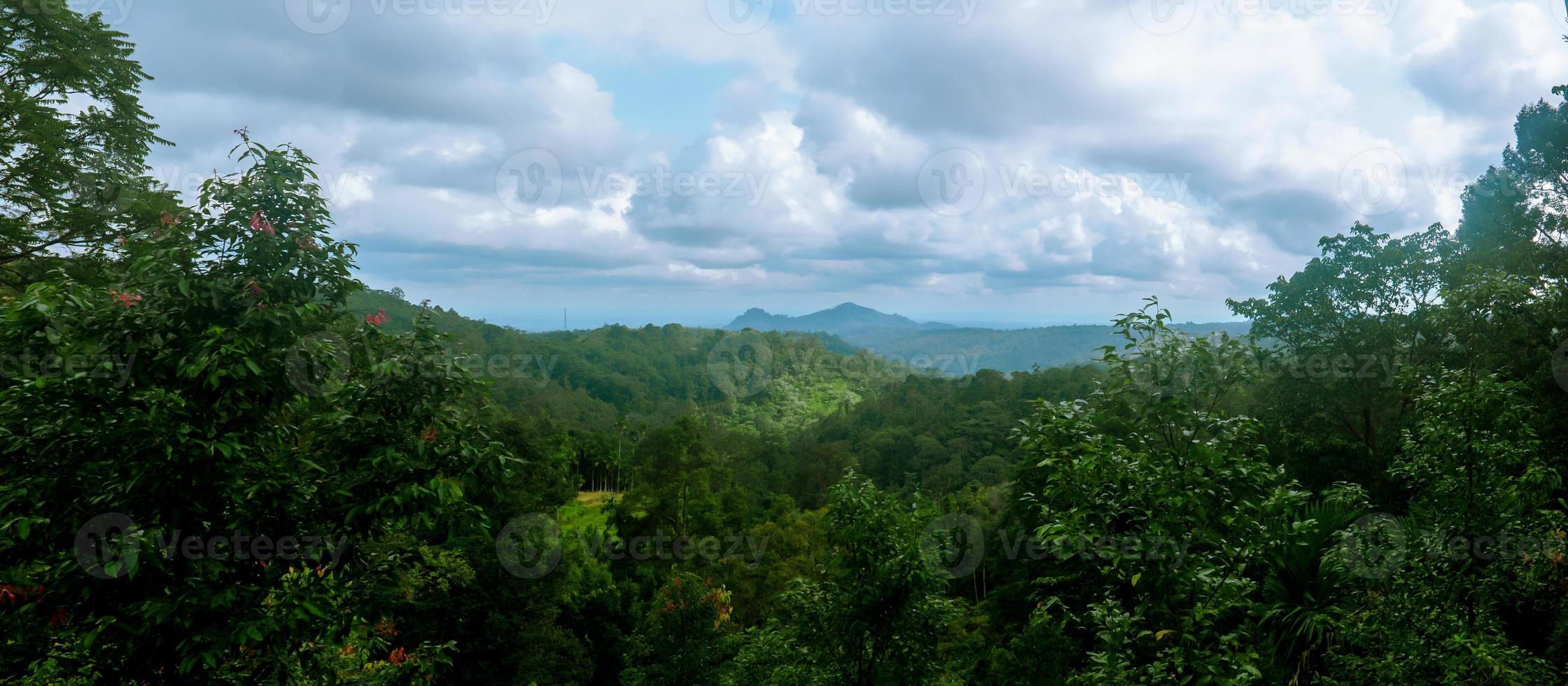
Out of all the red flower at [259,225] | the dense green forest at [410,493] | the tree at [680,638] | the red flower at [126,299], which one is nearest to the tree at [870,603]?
the dense green forest at [410,493]

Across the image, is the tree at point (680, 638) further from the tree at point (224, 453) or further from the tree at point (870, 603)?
the tree at point (224, 453)

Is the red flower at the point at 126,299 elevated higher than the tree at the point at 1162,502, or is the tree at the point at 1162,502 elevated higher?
the red flower at the point at 126,299

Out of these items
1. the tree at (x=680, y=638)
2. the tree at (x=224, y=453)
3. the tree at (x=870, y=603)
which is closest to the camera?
the tree at (x=224, y=453)

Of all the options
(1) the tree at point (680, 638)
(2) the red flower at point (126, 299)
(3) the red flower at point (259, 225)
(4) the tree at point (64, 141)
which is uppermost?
(4) the tree at point (64, 141)

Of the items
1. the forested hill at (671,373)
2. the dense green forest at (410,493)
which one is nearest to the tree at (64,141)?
the dense green forest at (410,493)

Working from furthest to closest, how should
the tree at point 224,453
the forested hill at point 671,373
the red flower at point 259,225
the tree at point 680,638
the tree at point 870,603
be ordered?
the forested hill at point 671,373
the tree at point 680,638
the tree at point 870,603
the red flower at point 259,225
the tree at point 224,453

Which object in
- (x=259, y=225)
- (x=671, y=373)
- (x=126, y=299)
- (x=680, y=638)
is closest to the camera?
(x=126, y=299)

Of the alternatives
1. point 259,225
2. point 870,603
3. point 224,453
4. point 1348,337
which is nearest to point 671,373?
point 1348,337

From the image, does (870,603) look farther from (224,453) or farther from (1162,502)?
(224,453)

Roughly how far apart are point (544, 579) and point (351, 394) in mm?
15559

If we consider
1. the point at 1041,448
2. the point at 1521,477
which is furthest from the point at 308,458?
the point at 1521,477

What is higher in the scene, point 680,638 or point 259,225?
point 259,225

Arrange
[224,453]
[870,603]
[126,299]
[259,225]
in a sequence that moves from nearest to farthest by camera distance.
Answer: [224,453] < [126,299] < [259,225] < [870,603]

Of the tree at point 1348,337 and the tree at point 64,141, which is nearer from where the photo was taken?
the tree at point 64,141
